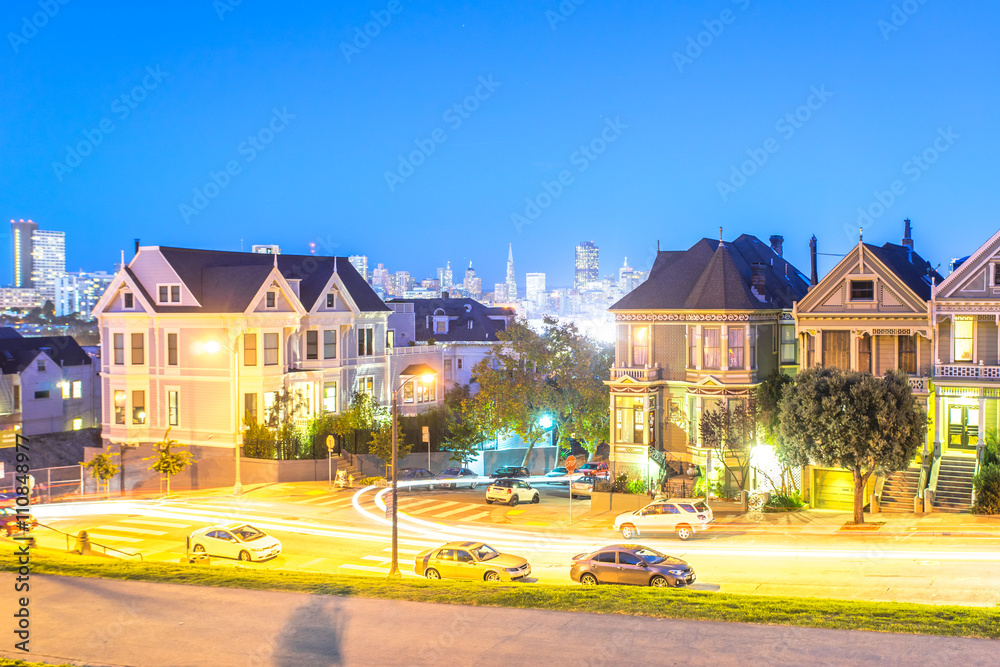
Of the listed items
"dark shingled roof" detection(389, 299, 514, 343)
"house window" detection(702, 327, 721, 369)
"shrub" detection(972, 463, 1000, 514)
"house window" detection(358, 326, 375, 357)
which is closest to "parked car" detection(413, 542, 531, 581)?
"shrub" detection(972, 463, 1000, 514)

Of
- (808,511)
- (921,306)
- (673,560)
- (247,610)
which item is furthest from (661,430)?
(247,610)

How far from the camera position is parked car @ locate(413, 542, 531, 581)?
26.4 metres

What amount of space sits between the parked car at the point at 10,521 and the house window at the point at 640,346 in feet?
92.7

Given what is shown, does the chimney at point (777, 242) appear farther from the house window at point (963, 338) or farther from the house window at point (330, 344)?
the house window at point (330, 344)

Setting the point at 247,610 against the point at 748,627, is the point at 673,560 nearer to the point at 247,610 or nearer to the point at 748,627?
the point at 748,627

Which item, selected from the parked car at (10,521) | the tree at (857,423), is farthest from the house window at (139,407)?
the tree at (857,423)

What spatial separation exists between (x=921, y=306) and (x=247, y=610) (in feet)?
104

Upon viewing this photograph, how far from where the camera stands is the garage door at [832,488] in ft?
129

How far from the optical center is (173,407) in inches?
1988

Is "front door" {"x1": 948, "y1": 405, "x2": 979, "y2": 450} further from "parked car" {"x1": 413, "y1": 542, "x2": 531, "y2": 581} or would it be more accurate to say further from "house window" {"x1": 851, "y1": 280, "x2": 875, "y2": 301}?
"parked car" {"x1": 413, "y1": 542, "x2": 531, "y2": 581}

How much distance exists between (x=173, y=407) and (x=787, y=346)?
34395mm

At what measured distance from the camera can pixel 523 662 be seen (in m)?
16.2

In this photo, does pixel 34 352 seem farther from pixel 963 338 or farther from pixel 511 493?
pixel 963 338

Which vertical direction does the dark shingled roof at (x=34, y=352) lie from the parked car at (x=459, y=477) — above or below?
above
